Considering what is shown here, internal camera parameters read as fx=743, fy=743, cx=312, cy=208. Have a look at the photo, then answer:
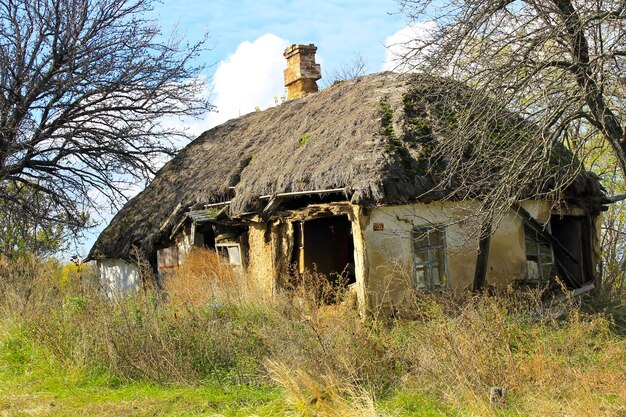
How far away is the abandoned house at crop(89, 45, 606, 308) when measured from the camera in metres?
10.3

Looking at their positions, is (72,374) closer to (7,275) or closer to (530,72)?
(7,275)

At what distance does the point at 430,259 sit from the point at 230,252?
13.2 feet

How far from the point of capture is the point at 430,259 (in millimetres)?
10883

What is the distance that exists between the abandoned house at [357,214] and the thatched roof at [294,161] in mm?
29

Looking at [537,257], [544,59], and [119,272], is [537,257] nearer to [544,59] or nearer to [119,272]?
[544,59]

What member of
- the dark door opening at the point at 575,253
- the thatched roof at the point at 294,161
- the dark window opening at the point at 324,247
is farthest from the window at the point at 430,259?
the dark door opening at the point at 575,253

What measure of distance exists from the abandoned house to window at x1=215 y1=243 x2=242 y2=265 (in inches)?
1.1

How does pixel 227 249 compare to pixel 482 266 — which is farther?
pixel 227 249

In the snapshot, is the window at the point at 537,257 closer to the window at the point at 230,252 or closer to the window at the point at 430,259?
the window at the point at 430,259

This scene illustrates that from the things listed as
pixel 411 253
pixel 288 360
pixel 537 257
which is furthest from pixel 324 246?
pixel 288 360

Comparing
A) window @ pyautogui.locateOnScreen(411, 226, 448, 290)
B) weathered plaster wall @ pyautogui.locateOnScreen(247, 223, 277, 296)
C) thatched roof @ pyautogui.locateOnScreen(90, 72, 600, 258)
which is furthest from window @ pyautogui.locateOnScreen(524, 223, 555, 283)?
weathered plaster wall @ pyautogui.locateOnScreen(247, 223, 277, 296)

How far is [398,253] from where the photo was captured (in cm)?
1045

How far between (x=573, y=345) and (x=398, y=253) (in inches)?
118

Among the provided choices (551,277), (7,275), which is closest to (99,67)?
(7,275)
